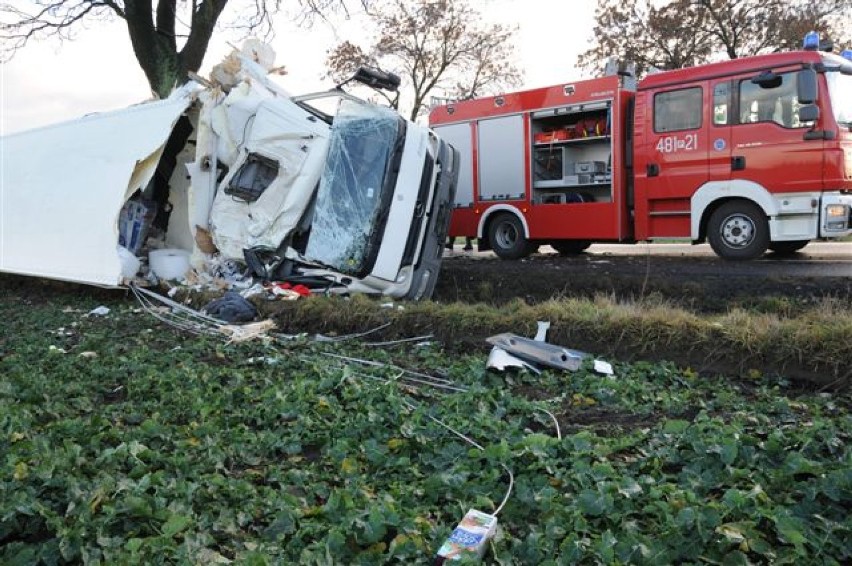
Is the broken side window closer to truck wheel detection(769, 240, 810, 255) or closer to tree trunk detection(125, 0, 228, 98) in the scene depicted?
truck wheel detection(769, 240, 810, 255)

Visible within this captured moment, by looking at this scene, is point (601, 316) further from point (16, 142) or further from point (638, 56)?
point (638, 56)

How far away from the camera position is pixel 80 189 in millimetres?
9266

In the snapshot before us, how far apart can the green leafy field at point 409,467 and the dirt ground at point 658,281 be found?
117 inches

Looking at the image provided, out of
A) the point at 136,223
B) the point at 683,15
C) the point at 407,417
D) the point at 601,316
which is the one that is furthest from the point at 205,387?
the point at 683,15

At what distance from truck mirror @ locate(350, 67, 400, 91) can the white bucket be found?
3.25 m

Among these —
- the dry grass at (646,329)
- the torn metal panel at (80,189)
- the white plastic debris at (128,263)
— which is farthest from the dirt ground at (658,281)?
the torn metal panel at (80,189)

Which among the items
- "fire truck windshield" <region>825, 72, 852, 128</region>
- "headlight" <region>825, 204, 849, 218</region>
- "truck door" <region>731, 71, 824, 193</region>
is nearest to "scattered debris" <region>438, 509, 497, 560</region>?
"headlight" <region>825, 204, 849, 218</region>

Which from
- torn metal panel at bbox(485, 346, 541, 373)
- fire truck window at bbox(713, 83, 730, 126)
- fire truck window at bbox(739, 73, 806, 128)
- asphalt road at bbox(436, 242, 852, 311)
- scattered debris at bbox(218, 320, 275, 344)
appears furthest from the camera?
fire truck window at bbox(713, 83, 730, 126)

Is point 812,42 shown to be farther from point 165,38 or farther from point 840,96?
point 165,38

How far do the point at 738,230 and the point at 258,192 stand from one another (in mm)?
6274

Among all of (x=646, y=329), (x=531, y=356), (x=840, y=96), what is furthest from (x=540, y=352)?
(x=840, y=96)

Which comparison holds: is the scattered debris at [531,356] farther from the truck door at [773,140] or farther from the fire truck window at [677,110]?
the fire truck window at [677,110]

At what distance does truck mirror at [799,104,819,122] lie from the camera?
8602 millimetres

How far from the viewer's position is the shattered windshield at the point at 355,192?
791 cm
